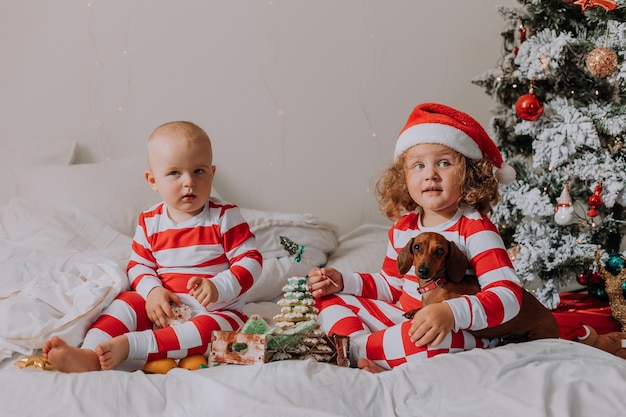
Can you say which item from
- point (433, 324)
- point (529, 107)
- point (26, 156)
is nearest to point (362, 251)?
point (529, 107)

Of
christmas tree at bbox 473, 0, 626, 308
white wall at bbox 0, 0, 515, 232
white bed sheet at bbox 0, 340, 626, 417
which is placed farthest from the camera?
white wall at bbox 0, 0, 515, 232

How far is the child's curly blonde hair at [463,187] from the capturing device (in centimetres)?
141

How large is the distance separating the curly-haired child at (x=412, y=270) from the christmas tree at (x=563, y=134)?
70 centimetres

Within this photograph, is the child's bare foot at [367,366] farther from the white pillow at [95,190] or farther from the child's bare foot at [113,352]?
the white pillow at [95,190]

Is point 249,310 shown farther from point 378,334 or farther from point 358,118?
point 358,118

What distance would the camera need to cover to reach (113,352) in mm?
1267

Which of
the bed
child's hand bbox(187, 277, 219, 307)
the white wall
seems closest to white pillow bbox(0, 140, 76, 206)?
the white wall

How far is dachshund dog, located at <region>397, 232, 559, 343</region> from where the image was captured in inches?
51.5

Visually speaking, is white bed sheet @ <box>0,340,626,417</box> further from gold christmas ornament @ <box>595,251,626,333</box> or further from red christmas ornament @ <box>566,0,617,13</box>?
red christmas ornament @ <box>566,0,617,13</box>

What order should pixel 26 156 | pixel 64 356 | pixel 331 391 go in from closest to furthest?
pixel 331 391 → pixel 64 356 → pixel 26 156

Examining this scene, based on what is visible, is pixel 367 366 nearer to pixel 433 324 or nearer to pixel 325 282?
pixel 433 324

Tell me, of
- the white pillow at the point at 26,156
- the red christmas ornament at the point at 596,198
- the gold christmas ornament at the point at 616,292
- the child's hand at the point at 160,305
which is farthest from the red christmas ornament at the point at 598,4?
the white pillow at the point at 26,156

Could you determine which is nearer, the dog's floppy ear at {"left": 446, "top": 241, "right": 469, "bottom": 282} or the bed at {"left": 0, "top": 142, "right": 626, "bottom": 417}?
the bed at {"left": 0, "top": 142, "right": 626, "bottom": 417}

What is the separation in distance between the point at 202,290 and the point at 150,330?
0.13 m
